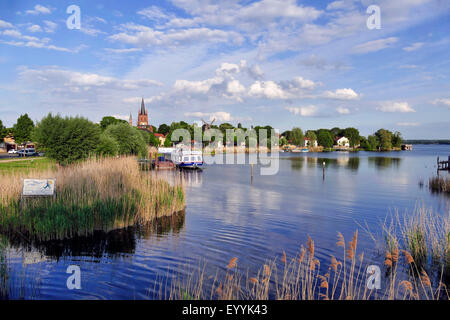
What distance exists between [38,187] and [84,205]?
1.95m

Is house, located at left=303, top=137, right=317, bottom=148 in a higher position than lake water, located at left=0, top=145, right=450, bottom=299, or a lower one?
higher

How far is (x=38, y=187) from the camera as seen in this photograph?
14.0 m

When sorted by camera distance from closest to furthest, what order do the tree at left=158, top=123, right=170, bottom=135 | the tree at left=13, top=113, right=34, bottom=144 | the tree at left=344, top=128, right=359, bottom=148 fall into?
the tree at left=13, top=113, right=34, bottom=144, the tree at left=344, top=128, right=359, bottom=148, the tree at left=158, top=123, right=170, bottom=135

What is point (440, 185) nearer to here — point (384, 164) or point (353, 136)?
point (384, 164)

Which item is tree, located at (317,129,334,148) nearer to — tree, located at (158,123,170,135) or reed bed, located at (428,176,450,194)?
tree, located at (158,123,170,135)

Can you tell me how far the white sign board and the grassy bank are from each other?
0.50 m

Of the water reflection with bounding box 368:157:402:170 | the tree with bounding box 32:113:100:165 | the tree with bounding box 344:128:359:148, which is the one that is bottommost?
the water reflection with bounding box 368:157:402:170

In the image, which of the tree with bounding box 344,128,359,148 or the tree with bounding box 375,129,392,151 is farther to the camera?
the tree with bounding box 344,128,359,148

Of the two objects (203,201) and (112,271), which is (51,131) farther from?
(112,271)

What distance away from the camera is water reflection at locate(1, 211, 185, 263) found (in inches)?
447

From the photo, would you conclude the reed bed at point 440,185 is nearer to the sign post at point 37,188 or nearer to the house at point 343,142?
the sign post at point 37,188

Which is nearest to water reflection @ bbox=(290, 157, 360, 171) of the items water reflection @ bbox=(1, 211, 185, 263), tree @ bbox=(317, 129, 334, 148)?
water reflection @ bbox=(1, 211, 185, 263)

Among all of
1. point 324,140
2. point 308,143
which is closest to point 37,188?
point 308,143

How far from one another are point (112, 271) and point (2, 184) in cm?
854
